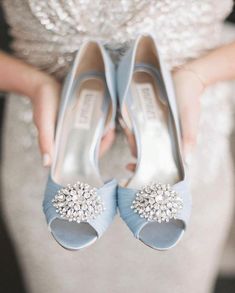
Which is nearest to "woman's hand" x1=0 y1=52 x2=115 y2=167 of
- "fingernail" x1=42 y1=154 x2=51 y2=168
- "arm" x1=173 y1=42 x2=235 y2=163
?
"fingernail" x1=42 y1=154 x2=51 y2=168

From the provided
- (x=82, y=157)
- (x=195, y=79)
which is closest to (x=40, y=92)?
(x=82, y=157)

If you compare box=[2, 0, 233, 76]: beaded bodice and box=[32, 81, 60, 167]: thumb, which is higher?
box=[2, 0, 233, 76]: beaded bodice

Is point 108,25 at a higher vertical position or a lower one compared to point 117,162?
higher

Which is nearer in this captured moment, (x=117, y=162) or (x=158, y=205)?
(x=158, y=205)

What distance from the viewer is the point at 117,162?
0.82 m

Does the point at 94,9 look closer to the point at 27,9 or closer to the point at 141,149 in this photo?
the point at 27,9

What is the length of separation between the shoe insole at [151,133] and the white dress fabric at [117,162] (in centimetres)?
4

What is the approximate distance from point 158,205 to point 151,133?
18cm

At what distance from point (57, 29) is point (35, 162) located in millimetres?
216

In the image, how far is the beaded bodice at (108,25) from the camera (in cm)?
75

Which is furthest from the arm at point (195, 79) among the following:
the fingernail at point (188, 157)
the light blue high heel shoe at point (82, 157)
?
the light blue high heel shoe at point (82, 157)

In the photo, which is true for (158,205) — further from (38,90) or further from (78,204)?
(38,90)

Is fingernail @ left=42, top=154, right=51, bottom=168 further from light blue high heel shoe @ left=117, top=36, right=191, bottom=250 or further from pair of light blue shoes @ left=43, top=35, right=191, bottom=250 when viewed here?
light blue high heel shoe @ left=117, top=36, right=191, bottom=250

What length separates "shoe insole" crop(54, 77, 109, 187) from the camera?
766mm
